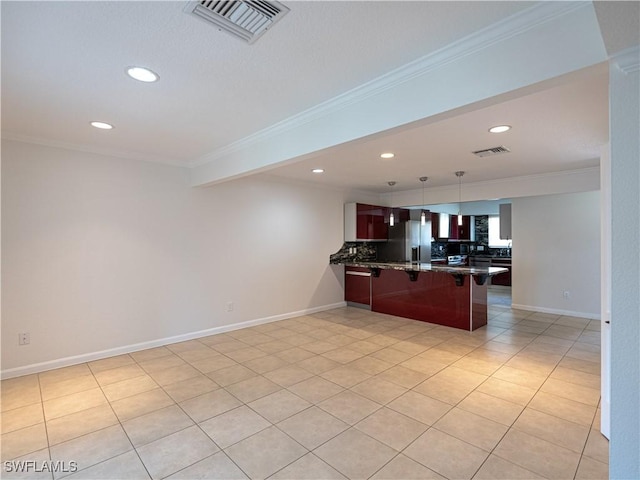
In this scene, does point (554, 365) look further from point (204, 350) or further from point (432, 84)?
point (204, 350)

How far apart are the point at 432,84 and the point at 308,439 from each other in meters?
2.45

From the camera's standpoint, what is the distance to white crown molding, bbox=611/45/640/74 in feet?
3.87

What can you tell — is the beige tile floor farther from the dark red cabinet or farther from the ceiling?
the dark red cabinet

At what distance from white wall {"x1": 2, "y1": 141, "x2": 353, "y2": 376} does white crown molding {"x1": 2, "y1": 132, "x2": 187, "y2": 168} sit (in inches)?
2.3

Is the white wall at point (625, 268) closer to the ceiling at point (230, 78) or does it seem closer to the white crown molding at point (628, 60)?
the white crown molding at point (628, 60)

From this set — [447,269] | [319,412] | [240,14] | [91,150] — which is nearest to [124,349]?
[91,150]

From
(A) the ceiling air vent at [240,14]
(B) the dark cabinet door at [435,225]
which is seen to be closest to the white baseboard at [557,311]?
(B) the dark cabinet door at [435,225]

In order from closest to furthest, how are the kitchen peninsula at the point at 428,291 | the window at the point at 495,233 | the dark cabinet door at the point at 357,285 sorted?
the kitchen peninsula at the point at 428,291 → the dark cabinet door at the point at 357,285 → the window at the point at 495,233

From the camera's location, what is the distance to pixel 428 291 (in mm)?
5262

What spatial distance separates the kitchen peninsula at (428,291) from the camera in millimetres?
4844

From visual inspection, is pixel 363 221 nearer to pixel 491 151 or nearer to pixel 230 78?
pixel 491 151

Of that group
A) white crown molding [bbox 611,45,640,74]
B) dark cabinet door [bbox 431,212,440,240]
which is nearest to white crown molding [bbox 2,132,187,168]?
white crown molding [bbox 611,45,640,74]

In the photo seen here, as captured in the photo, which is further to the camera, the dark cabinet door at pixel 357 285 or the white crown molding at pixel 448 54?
the dark cabinet door at pixel 357 285

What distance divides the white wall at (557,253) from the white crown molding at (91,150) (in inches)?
247
